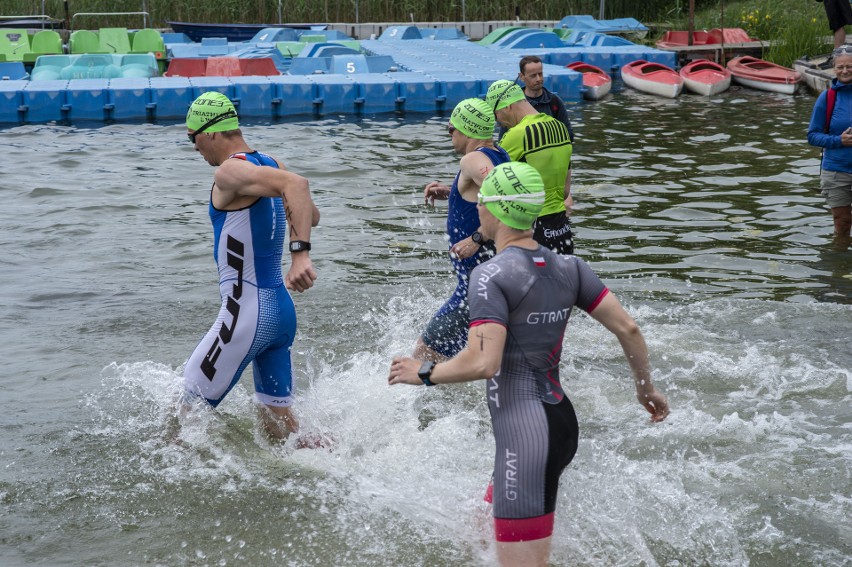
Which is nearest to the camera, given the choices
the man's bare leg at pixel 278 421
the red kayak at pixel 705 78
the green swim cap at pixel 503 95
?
the man's bare leg at pixel 278 421

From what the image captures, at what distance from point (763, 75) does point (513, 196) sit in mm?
21500

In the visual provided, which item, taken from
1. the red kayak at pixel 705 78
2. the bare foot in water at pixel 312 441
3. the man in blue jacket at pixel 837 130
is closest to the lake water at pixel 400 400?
the bare foot in water at pixel 312 441

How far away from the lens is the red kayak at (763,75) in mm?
22703

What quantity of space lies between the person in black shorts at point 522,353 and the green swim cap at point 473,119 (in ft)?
7.04

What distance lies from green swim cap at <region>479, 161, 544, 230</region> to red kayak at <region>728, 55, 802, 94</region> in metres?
20.4

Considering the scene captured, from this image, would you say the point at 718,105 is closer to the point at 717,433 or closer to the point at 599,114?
the point at 599,114

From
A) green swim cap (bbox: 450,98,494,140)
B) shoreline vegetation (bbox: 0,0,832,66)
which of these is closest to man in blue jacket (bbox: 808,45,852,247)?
green swim cap (bbox: 450,98,494,140)

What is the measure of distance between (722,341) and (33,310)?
647 cm

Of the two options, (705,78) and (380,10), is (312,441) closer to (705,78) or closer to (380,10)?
(705,78)

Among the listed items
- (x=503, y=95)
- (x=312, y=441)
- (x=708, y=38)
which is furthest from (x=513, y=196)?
(x=708, y=38)

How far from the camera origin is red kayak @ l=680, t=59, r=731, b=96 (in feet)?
76.5

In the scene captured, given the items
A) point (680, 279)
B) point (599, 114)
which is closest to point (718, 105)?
point (599, 114)

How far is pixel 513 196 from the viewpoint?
4.17m

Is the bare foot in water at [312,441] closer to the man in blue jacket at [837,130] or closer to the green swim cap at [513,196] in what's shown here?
the green swim cap at [513,196]
